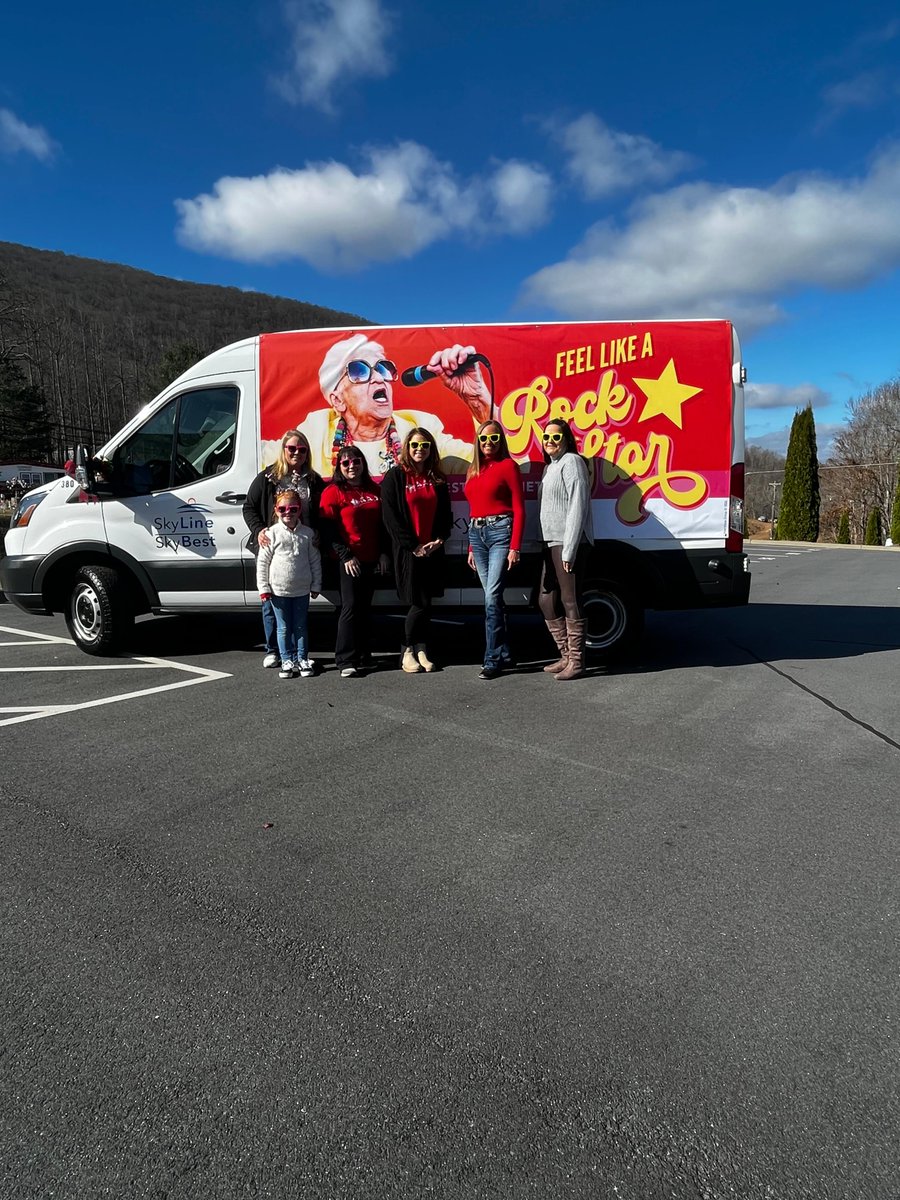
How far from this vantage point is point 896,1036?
199 cm

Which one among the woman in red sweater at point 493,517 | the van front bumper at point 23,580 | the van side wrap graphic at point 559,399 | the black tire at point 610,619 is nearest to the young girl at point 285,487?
the van side wrap graphic at point 559,399

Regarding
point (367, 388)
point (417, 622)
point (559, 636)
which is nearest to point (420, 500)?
point (417, 622)

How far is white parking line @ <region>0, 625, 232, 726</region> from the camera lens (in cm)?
495

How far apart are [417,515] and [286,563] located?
110cm

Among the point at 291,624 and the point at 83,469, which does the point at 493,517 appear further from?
Result: the point at 83,469

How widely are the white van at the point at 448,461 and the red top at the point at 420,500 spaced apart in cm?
39

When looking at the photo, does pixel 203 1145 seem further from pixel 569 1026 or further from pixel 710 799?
pixel 710 799

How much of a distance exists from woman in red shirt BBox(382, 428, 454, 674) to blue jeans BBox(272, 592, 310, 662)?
812 mm

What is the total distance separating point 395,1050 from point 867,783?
295cm

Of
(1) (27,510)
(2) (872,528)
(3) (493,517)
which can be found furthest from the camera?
(2) (872,528)

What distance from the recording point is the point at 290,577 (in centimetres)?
582

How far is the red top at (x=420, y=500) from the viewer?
5.84m

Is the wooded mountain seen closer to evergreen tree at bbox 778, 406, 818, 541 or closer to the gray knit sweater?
evergreen tree at bbox 778, 406, 818, 541

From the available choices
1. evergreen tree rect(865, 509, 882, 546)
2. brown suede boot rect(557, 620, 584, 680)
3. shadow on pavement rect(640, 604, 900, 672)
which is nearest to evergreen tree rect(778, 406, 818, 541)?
evergreen tree rect(865, 509, 882, 546)
